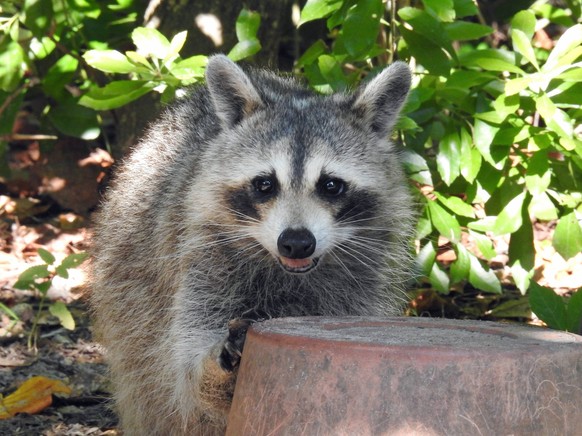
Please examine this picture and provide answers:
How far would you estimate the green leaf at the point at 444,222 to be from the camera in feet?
15.3

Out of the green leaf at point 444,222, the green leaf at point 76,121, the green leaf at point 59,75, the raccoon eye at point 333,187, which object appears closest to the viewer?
the raccoon eye at point 333,187

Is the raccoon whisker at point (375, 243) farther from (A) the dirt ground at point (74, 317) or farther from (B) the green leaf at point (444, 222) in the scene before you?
(A) the dirt ground at point (74, 317)

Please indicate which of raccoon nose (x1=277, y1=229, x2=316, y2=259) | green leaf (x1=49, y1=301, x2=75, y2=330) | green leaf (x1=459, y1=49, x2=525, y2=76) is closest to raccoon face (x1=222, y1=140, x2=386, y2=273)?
raccoon nose (x1=277, y1=229, x2=316, y2=259)

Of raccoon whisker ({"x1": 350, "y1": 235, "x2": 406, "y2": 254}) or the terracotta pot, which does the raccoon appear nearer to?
raccoon whisker ({"x1": 350, "y1": 235, "x2": 406, "y2": 254})

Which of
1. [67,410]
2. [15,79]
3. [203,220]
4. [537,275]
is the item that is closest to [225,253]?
[203,220]

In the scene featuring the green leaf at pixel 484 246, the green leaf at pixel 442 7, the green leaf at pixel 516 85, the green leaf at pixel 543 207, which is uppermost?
the green leaf at pixel 442 7

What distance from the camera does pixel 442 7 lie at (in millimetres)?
4320

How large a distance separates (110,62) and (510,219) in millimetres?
2013

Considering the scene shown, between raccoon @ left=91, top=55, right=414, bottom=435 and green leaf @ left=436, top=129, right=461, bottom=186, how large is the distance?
54 centimetres

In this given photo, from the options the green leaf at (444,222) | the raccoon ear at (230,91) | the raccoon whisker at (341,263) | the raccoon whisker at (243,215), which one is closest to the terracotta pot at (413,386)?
the raccoon whisker at (243,215)

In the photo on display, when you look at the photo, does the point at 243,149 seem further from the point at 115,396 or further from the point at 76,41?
the point at 76,41

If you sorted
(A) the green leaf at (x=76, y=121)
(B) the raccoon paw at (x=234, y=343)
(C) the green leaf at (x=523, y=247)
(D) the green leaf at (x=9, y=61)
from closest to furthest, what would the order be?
1. (B) the raccoon paw at (x=234, y=343)
2. (C) the green leaf at (x=523, y=247)
3. (D) the green leaf at (x=9, y=61)
4. (A) the green leaf at (x=76, y=121)

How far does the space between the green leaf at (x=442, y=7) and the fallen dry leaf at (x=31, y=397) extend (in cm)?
238

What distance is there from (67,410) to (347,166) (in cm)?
178
